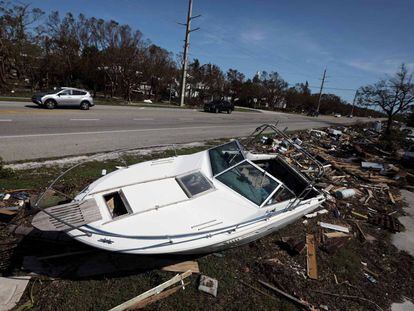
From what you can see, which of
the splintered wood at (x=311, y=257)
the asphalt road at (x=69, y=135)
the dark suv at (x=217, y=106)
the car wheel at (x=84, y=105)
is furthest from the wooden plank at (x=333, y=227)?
the dark suv at (x=217, y=106)

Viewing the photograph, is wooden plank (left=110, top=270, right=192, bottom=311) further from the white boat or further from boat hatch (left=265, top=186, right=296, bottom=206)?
boat hatch (left=265, top=186, right=296, bottom=206)

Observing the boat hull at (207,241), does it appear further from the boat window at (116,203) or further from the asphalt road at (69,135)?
the asphalt road at (69,135)

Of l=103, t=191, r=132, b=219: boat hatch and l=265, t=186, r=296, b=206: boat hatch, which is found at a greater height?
l=265, t=186, r=296, b=206: boat hatch

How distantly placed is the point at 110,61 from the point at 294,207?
35.7m

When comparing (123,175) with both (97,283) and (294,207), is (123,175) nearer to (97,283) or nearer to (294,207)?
(97,283)

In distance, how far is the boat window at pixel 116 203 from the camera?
4.58 meters

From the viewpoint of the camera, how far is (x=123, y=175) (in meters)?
5.33

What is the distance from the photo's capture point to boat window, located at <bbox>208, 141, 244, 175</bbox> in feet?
18.9

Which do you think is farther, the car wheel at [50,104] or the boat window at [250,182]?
the car wheel at [50,104]

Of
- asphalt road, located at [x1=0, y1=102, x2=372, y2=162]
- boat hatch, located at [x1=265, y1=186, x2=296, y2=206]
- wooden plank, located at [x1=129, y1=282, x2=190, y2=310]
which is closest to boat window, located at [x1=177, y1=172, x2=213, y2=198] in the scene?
boat hatch, located at [x1=265, y1=186, x2=296, y2=206]

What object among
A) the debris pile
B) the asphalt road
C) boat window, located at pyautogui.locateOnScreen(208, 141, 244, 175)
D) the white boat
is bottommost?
the debris pile

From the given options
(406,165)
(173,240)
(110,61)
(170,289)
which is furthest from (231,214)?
(110,61)

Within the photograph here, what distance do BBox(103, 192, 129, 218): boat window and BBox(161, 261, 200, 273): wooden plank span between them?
1.15 metres

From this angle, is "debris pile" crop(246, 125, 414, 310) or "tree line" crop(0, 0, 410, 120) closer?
"debris pile" crop(246, 125, 414, 310)
